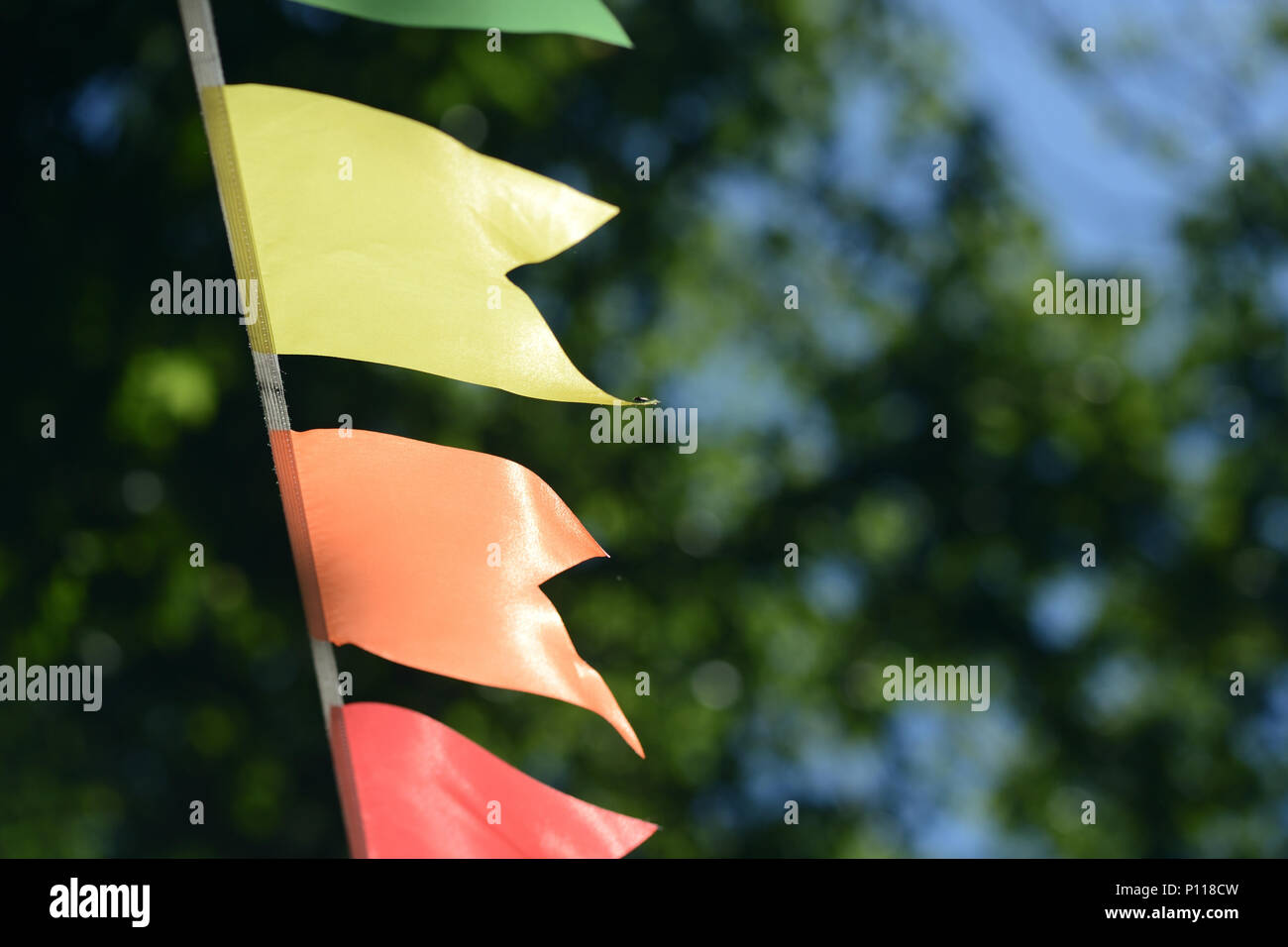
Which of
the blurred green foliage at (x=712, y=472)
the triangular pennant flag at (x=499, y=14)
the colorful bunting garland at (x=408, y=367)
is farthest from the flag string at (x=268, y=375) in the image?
the blurred green foliage at (x=712, y=472)

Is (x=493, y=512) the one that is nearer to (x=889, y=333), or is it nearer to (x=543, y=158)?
(x=543, y=158)

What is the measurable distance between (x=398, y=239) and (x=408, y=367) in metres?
0.21

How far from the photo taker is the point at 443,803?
5.45ft

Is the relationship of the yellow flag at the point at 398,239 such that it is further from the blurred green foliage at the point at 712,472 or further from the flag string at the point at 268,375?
the blurred green foliage at the point at 712,472

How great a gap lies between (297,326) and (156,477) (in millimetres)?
3591

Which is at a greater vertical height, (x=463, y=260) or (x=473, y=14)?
(x=473, y=14)

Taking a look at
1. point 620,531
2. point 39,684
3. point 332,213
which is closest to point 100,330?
point 39,684

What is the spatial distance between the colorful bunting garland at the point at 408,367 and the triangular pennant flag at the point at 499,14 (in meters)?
0.20

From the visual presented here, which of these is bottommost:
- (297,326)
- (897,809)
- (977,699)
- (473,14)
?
(897,809)

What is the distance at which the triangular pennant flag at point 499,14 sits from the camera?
1423 mm

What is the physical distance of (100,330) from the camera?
4695mm

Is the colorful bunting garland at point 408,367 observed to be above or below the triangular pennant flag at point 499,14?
below

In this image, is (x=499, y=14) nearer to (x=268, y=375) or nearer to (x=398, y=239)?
(x=398, y=239)

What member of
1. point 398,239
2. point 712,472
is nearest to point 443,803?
point 398,239
